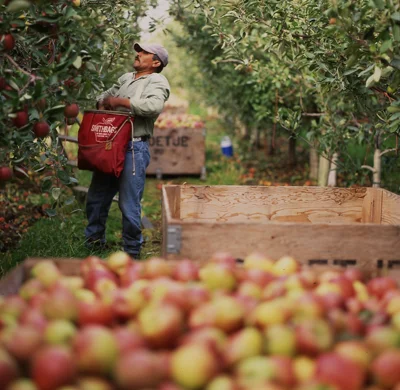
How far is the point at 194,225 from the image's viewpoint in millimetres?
2480

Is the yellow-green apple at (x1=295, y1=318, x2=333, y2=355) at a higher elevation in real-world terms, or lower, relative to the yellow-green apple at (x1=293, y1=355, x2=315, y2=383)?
higher

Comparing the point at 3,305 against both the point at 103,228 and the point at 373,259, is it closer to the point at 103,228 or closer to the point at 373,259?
the point at 373,259

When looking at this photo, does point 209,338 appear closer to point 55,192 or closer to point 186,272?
point 186,272

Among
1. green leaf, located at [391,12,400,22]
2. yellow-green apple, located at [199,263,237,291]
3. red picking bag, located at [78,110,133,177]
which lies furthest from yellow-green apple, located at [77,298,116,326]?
red picking bag, located at [78,110,133,177]

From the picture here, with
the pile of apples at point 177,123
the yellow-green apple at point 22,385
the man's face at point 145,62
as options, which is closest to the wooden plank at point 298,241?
the yellow-green apple at point 22,385

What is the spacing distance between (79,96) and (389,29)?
1.52m

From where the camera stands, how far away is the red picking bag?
4.16 m

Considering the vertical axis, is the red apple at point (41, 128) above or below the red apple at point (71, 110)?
below

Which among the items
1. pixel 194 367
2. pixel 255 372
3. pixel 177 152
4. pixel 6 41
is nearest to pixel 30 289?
pixel 194 367

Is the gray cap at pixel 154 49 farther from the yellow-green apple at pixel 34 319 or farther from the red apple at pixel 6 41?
the yellow-green apple at pixel 34 319

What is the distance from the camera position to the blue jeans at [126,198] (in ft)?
14.2

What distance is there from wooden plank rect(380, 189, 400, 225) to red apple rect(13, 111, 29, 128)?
2060mm

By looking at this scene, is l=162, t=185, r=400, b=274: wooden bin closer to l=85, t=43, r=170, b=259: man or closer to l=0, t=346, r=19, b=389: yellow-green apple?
l=0, t=346, r=19, b=389: yellow-green apple

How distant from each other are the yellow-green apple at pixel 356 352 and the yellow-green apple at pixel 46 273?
3.05 feet
